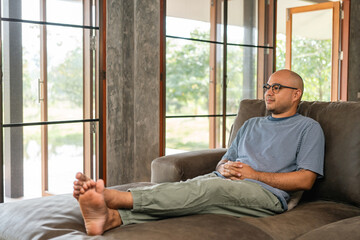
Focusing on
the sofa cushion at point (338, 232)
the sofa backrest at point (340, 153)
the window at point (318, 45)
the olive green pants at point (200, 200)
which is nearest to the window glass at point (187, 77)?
the sofa backrest at point (340, 153)

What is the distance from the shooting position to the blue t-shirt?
6.94 ft

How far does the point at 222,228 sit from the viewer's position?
1693mm

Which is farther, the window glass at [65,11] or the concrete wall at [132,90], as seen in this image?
the concrete wall at [132,90]

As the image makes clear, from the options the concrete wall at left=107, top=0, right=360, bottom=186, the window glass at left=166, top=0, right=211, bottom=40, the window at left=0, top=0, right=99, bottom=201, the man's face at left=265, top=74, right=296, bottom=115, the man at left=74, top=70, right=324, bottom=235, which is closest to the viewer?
the man at left=74, top=70, right=324, bottom=235

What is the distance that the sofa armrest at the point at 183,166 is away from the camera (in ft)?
8.06

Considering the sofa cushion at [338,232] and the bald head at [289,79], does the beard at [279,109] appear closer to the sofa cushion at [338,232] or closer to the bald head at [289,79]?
the bald head at [289,79]

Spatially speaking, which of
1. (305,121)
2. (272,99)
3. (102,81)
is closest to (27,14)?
(102,81)

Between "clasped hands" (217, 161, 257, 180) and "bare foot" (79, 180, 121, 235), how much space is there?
2.32ft

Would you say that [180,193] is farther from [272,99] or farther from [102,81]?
[102,81]

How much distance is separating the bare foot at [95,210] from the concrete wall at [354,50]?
4.65 m

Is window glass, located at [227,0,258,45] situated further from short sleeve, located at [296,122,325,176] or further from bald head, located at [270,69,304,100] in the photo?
short sleeve, located at [296,122,325,176]

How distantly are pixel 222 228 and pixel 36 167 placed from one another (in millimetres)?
1968

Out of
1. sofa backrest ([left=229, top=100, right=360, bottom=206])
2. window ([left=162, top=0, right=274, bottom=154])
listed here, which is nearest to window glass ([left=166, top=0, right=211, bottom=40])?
window ([left=162, top=0, right=274, bottom=154])

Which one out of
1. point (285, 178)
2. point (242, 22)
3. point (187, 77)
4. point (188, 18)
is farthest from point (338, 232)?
point (242, 22)
